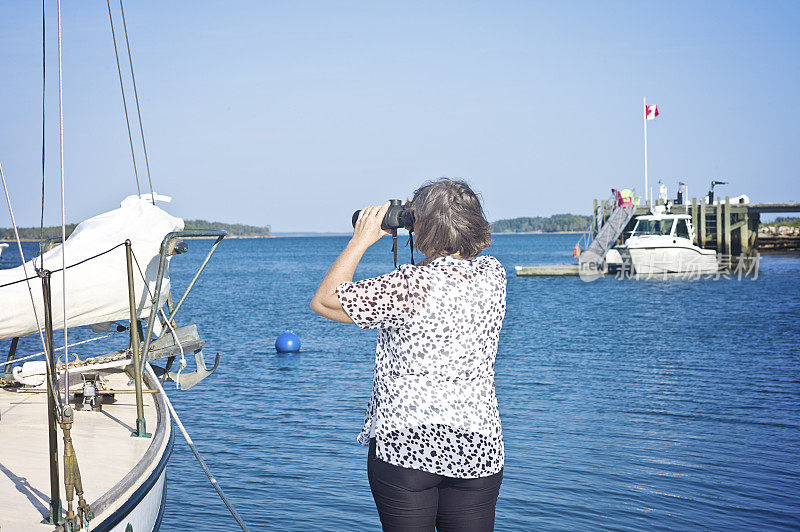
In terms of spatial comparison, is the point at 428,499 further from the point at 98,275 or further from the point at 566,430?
the point at 566,430

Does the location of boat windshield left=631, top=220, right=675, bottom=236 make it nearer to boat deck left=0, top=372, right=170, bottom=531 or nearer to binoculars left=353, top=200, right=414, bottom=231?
boat deck left=0, top=372, right=170, bottom=531

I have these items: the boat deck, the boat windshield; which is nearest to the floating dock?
the boat windshield

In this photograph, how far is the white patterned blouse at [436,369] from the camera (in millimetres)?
2383

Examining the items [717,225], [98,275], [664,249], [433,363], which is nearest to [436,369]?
[433,363]

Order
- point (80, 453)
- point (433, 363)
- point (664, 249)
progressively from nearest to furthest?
1. point (433, 363)
2. point (80, 453)
3. point (664, 249)

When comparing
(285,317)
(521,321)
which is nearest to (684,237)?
(521,321)

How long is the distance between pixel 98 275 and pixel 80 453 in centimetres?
168

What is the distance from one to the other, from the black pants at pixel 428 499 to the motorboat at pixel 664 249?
142 feet

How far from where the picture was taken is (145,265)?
6.00m

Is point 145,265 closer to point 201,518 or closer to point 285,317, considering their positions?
point 201,518

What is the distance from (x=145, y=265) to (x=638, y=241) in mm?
40907

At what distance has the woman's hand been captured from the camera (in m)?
2.55

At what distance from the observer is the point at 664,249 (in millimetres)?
43500

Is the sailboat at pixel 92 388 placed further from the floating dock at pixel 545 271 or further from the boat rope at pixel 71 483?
the floating dock at pixel 545 271
